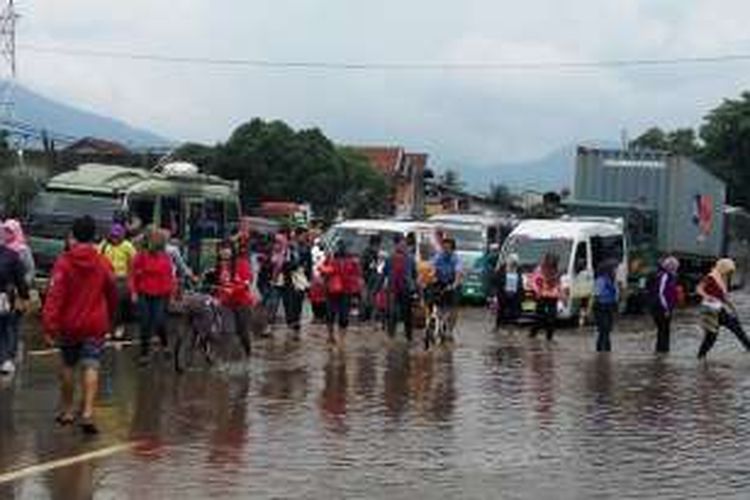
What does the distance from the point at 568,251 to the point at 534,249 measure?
0.76m

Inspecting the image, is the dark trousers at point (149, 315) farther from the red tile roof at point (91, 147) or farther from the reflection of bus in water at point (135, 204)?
the red tile roof at point (91, 147)

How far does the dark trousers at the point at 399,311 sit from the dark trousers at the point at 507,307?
4068 mm

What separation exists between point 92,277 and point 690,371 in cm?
1057

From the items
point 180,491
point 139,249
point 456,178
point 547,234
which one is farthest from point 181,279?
point 456,178

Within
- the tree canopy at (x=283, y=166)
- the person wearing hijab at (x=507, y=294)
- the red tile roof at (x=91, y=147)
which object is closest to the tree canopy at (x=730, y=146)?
the tree canopy at (x=283, y=166)

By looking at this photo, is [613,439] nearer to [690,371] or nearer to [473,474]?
[473,474]

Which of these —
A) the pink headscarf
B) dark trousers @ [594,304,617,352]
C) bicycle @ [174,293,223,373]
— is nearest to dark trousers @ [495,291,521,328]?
dark trousers @ [594,304,617,352]

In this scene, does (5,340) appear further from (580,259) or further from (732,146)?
(732,146)

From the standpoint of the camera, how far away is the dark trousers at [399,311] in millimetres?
24438

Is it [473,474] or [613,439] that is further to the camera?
[613,439]

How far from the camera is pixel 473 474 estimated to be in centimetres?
1154

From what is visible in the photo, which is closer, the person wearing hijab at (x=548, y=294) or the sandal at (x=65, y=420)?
the sandal at (x=65, y=420)

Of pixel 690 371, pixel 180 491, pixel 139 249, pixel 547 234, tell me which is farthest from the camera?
pixel 547 234

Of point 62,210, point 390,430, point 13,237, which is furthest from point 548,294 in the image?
point 390,430
